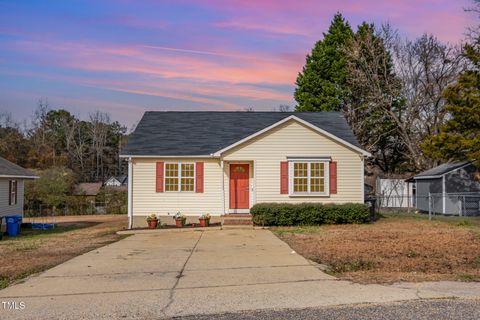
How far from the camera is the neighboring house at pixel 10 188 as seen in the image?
24734 millimetres

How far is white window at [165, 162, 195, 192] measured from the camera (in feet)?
69.8

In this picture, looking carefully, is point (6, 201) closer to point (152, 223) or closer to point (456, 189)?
point (152, 223)

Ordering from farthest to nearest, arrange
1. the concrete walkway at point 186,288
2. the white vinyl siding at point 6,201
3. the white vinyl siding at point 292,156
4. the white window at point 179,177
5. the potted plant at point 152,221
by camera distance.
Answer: the white vinyl siding at point 6,201, the white window at point 179,177, the white vinyl siding at point 292,156, the potted plant at point 152,221, the concrete walkway at point 186,288

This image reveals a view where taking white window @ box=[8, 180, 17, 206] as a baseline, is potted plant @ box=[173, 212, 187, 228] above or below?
below

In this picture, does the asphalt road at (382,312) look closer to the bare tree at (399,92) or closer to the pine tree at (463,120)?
the pine tree at (463,120)

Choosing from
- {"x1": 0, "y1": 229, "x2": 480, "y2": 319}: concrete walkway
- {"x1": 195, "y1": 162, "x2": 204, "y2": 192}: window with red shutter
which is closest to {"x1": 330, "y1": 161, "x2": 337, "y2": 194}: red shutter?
{"x1": 195, "y1": 162, "x2": 204, "y2": 192}: window with red shutter

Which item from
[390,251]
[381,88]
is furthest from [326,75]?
[390,251]

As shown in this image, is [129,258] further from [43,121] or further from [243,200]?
[43,121]

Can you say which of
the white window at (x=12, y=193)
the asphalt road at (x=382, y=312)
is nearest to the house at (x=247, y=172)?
the white window at (x=12, y=193)

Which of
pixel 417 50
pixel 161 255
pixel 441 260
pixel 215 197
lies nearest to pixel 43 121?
pixel 417 50

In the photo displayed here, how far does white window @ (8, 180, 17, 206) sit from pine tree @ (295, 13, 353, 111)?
23052mm

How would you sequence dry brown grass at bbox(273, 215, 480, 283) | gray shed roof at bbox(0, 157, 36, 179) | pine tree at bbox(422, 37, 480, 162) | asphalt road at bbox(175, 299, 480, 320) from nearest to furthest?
asphalt road at bbox(175, 299, 480, 320)
dry brown grass at bbox(273, 215, 480, 283)
pine tree at bbox(422, 37, 480, 162)
gray shed roof at bbox(0, 157, 36, 179)

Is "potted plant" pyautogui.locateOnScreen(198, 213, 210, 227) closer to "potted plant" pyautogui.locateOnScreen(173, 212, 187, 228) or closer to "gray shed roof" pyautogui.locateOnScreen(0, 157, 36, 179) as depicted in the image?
"potted plant" pyautogui.locateOnScreen(173, 212, 187, 228)

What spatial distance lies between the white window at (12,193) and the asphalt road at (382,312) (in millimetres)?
22702
